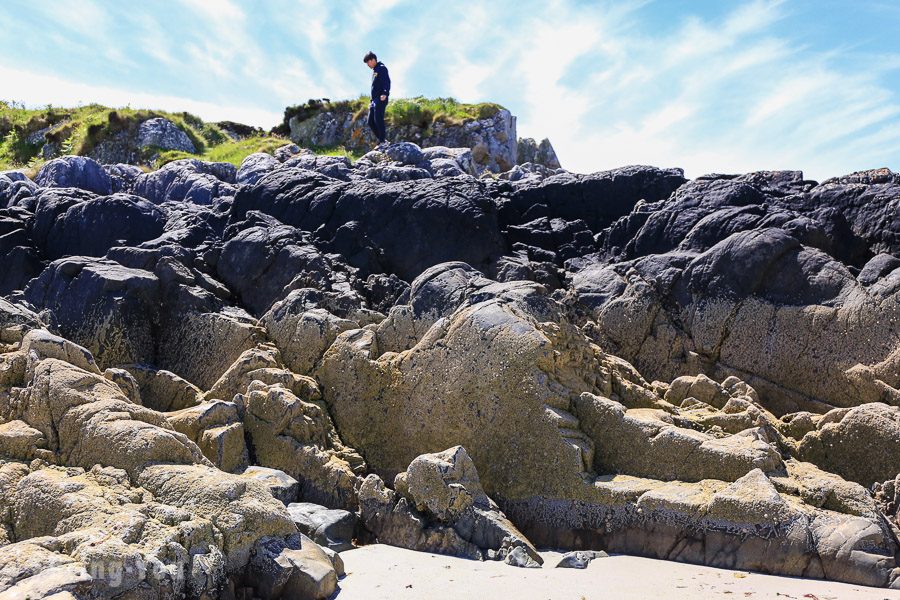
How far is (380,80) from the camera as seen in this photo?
2452 cm

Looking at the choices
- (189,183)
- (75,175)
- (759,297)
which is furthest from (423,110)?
(759,297)

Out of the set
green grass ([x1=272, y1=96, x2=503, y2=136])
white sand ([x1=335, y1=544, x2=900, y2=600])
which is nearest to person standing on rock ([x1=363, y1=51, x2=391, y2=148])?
green grass ([x1=272, y1=96, x2=503, y2=136])

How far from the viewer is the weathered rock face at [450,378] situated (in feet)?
24.5

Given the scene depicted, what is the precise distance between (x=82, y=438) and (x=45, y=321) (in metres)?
5.36

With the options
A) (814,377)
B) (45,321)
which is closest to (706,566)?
(814,377)

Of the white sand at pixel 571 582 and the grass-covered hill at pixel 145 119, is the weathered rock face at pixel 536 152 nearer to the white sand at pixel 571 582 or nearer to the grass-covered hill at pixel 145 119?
the grass-covered hill at pixel 145 119

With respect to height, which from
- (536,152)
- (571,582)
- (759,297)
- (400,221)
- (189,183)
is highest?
(536,152)

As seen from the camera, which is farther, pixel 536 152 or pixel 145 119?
pixel 536 152

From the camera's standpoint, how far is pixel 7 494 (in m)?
7.40

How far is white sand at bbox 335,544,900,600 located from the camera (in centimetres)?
700

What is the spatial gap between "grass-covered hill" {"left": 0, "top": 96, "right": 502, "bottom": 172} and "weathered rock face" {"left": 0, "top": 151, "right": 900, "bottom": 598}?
1518cm

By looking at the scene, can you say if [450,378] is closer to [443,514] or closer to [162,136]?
[443,514]

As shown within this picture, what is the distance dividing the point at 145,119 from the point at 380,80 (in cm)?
1336

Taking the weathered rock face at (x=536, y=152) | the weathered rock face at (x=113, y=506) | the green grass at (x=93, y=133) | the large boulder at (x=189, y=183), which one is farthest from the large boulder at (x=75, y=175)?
the weathered rock face at (x=536, y=152)
